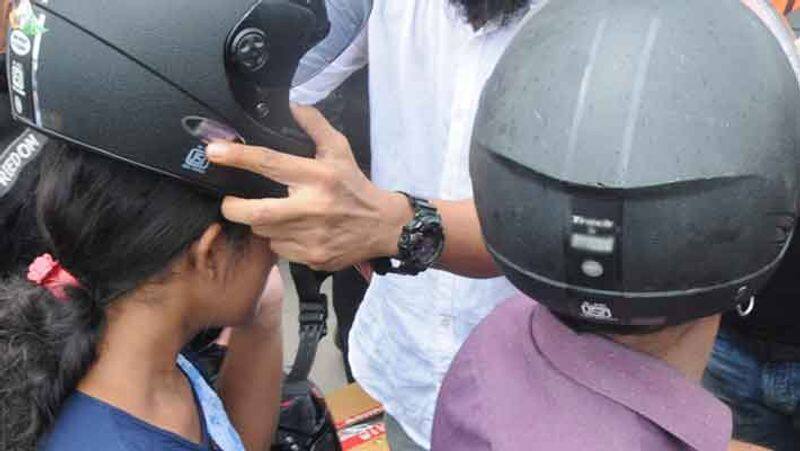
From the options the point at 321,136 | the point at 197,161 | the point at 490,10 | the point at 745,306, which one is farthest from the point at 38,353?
the point at 745,306

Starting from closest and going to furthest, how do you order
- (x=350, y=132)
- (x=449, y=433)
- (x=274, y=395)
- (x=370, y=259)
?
(x=449, y=433), (x=370, y=259), (x=274, y=395), (x=350, y=132)

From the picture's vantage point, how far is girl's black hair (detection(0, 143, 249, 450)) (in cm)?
148

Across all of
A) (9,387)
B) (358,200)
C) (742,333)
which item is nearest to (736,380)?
(742,333)

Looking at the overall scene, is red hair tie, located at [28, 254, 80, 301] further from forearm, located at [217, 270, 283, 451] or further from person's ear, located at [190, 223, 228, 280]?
forearm, located at [217, 270, 283, 451]

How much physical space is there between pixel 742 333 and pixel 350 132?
1.74 m

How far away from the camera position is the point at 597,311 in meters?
1.29

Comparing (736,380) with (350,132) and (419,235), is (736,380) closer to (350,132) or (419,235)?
(419,235)

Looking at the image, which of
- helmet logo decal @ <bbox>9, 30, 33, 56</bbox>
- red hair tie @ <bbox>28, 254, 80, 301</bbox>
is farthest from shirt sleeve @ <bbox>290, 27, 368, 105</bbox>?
helmet logo decal @ <bbox>9, 30, 33, 56</bbox>

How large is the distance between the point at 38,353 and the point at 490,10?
1.00 meters

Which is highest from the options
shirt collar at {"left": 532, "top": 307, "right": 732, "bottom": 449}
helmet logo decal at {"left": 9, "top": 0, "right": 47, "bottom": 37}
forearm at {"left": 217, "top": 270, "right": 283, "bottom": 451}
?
helmet logo decal at {"left": 9, "top": 0, "right": 47, "bottom": 37}

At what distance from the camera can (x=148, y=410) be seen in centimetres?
158

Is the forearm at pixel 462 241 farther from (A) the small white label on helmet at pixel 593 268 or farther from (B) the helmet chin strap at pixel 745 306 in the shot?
(A) the small white label on helmet at pixel 593 268

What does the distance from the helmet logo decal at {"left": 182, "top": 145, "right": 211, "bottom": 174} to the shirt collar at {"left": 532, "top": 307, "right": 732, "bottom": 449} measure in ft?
1.79

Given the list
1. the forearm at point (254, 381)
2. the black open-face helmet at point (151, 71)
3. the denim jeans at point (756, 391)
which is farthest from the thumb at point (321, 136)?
the denim jeans at point (756, 391)
